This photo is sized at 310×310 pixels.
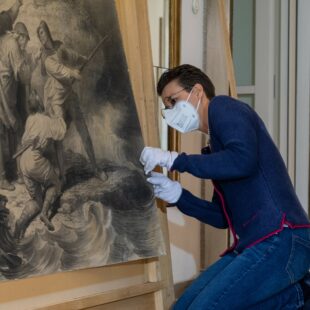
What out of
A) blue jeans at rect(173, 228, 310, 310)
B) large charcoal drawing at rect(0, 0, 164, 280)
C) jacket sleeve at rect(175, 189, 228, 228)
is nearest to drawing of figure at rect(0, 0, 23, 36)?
large charcoal drawing at rect(0, 0, 164, 280)

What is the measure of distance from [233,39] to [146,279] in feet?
7.26

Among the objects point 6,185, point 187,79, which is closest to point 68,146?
point 6,185

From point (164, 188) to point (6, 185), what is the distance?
61 centimetres

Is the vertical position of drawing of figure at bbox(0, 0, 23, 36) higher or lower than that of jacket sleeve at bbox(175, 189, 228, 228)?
higher

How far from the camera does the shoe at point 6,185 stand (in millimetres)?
1584

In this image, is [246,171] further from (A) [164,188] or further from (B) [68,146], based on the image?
(B) [68,146]

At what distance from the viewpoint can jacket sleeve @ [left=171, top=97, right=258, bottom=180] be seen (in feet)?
5.71

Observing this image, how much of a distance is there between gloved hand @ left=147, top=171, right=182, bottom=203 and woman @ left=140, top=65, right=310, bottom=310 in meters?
0.02

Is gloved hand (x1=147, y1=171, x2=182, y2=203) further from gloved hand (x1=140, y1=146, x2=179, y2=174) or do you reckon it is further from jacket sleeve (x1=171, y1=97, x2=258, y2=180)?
jacket sleeve (x1=171, y1=97, x2=258, y2=180)

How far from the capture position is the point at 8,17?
163 cm

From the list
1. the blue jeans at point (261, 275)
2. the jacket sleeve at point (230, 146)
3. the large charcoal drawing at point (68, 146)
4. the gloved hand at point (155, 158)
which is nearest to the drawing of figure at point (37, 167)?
the large charcoal drawing at point (68, 146)

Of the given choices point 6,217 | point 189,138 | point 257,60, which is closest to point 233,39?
point 257,60

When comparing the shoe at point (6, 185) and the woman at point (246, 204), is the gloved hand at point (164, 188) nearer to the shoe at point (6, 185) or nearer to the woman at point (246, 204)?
the woman at point (246, 204)

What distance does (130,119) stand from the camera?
194 centimetres
